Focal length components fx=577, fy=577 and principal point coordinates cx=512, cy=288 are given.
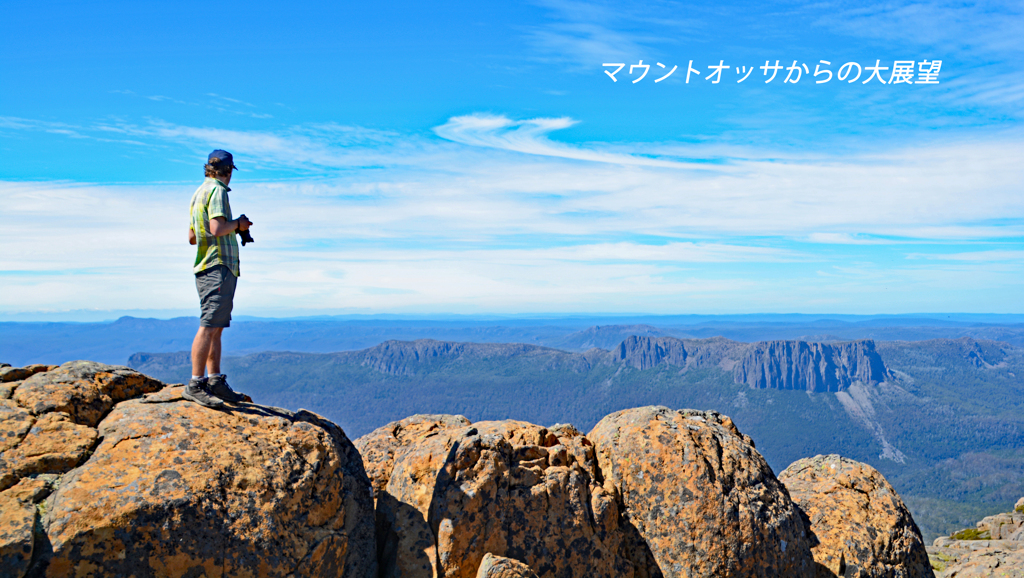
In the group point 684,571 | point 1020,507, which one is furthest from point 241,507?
point 1020,507

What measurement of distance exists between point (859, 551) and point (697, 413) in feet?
18.6

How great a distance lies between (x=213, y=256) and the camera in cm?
1275

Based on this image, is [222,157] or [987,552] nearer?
[222,157]

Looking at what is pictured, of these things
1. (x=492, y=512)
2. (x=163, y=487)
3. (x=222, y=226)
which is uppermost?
(x=222, y=226)

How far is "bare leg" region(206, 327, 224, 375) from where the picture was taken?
13.0m

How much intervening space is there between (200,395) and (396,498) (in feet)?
17.6

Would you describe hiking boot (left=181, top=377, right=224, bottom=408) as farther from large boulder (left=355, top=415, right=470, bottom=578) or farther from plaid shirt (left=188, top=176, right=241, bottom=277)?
large boulder (left=355, top=415, right=470, bottom=578)

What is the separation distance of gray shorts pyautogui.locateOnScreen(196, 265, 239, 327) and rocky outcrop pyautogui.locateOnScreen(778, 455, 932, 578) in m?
17.0

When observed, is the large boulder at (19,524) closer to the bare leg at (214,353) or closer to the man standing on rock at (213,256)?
the man standing on rock at (213,256)

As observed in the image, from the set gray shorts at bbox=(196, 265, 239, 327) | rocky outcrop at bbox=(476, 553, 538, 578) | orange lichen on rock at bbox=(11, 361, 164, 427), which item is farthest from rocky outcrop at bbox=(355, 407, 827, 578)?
orange lichen on rock at bbox=(11, 361, 164, 427)

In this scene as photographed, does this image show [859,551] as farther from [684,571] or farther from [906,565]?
[684,571]

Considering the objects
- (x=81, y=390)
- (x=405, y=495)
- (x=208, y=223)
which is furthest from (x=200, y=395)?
(x=405, y=495)

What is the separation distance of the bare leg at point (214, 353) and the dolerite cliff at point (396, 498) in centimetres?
99

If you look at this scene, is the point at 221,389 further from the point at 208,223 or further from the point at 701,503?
the point at 701,503
